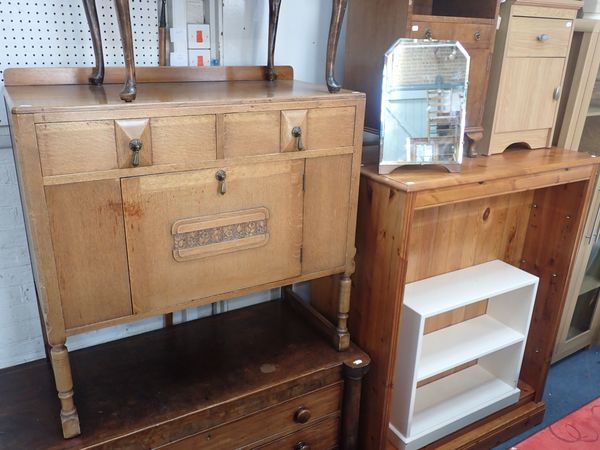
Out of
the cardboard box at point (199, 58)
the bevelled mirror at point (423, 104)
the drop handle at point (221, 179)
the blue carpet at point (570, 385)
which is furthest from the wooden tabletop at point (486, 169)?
the blue carpet at point (570, 385)

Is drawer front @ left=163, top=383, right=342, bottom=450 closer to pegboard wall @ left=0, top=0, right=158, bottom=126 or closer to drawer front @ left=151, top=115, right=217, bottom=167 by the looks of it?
drawer front @ left=151, top=115, right=217, bottom=167

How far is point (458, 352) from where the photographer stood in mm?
2016

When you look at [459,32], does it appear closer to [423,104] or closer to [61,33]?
[423,104]

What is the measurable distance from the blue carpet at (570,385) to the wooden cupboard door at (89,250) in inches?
69.7

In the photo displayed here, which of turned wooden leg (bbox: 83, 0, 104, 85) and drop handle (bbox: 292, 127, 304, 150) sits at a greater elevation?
turned wooden leg (bbox: 83, 0, 104, 85)

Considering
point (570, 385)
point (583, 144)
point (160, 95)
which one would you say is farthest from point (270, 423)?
point (583, 144)

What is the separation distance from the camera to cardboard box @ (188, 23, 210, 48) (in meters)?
1.69

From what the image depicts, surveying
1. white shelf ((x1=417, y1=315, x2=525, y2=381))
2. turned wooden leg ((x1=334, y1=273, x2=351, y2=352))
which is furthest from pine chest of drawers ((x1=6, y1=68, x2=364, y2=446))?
white shelf ((x1=417, y1=315, x2=525, y2=381))

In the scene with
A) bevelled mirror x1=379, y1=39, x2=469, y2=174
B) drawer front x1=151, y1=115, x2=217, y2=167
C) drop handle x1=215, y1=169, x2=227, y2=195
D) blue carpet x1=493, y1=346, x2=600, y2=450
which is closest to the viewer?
drawer front x1=151, y1=115, x2=217, y2=167

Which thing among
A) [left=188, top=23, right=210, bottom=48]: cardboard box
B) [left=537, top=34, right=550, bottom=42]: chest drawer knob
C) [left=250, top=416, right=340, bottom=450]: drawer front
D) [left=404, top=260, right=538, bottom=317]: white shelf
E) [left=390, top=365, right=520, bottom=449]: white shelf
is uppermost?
[left=537, top=34, right=550, bottom=42]: chest drawer knob

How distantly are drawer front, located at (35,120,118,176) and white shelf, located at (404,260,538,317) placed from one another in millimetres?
1104

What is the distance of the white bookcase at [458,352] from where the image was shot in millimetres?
1830

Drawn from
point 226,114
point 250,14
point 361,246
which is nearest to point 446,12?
point 250,14

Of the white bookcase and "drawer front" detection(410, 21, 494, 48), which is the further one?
the white bookcase
